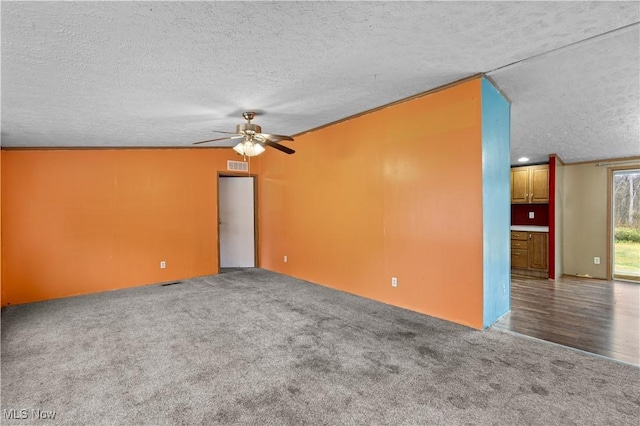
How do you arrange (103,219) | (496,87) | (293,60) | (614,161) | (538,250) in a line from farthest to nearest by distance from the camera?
(538,250) → (614,161) → (103,219) → (496,87) → (293,60)

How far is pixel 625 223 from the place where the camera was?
5.66 m

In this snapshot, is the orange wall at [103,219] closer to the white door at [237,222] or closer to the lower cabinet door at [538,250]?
the white door at [237,222]

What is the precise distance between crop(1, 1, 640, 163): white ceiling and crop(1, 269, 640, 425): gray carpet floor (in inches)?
93.5

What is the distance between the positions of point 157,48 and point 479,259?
3346 millimetres

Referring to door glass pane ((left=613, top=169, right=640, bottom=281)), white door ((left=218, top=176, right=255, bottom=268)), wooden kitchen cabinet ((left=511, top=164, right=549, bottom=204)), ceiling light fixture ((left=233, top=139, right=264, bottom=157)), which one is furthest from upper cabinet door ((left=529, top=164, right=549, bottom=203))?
white door ((left=218, top=176, right=255, bottom=268))

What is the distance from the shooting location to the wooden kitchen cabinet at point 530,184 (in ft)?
19.5

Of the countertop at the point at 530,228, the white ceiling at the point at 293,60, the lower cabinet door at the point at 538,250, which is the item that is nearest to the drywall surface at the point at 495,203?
the white ceiling at the point at 293,60

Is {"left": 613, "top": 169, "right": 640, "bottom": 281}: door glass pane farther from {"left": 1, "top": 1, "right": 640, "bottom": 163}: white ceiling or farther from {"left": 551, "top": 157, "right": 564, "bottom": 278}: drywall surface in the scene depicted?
{"left": 1, "top": 1, "right": 640, "bottom": 163}: white ceiling

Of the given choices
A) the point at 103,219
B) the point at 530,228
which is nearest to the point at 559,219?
the point at 530,228

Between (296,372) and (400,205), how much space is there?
228cm

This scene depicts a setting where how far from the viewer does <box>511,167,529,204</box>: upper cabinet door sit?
6203mm

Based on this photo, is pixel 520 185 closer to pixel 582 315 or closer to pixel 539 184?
pixel 539 184

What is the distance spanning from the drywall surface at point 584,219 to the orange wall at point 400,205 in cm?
437

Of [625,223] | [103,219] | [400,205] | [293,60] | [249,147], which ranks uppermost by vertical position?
[293,60]
